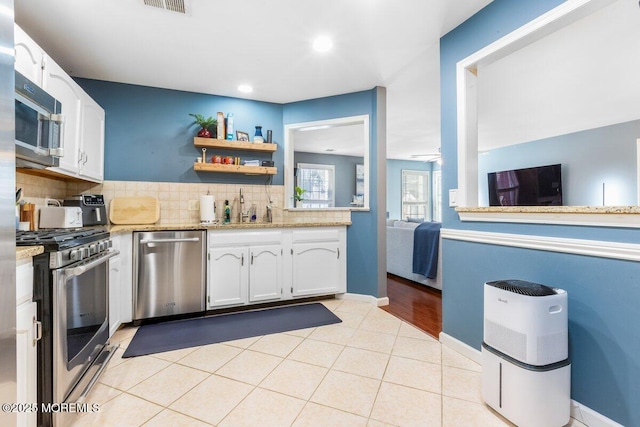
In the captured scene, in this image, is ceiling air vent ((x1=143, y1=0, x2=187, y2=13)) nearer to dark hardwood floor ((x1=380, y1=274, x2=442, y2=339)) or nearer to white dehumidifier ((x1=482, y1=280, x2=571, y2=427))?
white dehumidifier ((x1=482, y1=280, x2=571, y2=427))

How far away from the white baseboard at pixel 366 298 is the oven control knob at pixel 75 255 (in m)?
2.46

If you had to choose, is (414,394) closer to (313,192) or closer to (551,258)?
(551,258)

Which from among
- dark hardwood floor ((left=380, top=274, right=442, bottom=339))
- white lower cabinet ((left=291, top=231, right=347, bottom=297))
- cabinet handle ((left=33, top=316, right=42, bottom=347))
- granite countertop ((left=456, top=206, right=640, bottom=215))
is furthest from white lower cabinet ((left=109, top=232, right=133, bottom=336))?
granite countertop ((left=456, top=206, right=640, bottom=215))

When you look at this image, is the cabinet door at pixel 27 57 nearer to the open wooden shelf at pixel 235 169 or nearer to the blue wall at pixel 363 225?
the open wooden shelf at pixel 235 169

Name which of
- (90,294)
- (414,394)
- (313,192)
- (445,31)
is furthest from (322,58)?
Result: (313,192)

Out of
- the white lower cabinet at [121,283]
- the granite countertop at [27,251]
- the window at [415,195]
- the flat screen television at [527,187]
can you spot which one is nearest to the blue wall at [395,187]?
the window at [415,195]

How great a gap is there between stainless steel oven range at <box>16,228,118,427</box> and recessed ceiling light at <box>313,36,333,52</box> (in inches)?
82.0

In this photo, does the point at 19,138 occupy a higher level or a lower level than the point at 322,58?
lower

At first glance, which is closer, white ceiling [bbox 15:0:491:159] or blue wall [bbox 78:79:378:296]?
white ceiling [bbox 15:0:491:159]

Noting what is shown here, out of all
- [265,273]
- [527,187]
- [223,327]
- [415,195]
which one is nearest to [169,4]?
[265,273]

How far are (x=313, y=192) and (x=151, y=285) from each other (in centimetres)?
511

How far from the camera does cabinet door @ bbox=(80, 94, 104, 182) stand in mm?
2455

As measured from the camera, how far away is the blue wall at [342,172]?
24.4ft

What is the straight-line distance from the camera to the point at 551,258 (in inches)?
60.2
